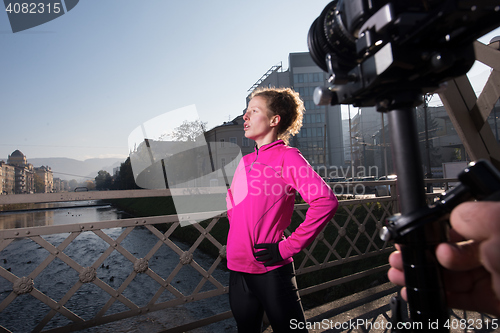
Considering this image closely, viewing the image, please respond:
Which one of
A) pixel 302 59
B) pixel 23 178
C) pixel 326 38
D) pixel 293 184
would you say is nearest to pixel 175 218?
pixel 293 184

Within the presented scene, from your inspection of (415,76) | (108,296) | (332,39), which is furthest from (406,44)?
(108,296)

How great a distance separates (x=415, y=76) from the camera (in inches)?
25.2

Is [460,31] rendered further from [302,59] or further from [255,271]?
[302,59]

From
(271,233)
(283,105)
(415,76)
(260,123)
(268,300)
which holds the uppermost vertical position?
(283,105)

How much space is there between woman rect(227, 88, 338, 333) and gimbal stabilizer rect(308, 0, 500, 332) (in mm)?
803

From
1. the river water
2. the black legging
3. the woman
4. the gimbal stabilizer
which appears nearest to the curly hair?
the woman

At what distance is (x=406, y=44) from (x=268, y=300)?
1.28 m

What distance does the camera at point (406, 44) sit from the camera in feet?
1.82

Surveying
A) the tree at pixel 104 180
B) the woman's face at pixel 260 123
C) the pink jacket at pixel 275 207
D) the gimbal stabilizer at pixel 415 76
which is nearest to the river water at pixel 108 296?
the pink jacket at pixel 275 207

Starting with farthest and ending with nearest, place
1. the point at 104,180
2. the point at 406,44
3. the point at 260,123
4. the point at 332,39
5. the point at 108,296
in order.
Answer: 1. the point at 104,180
2. the point at 108,296
3. the point at 260,123
4. the point at 332,39
5. the point at 406,44

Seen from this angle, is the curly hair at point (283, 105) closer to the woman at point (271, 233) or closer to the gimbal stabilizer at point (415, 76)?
the woman at point (271, 233)

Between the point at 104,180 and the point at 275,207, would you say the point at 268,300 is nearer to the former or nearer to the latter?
the point at 275,207

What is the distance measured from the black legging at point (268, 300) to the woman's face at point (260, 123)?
2.47ft

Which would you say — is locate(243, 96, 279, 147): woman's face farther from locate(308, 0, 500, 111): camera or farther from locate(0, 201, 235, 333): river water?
locate(0, 201, 235, 333): river water
